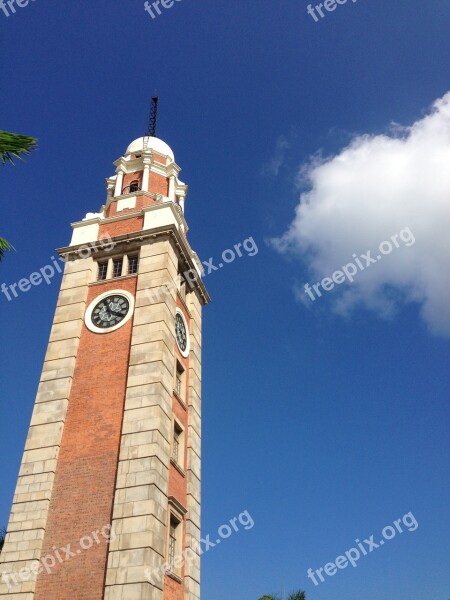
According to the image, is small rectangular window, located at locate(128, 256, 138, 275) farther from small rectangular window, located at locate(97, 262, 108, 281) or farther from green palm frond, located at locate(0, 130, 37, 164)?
green palm frond, located at locate(0, 130, 37, 164)

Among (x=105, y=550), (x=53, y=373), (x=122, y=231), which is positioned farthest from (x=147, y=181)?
(x=105, y=550)

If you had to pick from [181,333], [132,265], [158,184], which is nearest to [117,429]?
[181,333]

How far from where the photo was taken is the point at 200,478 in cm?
2430

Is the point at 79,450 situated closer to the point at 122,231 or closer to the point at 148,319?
the point at 148,319

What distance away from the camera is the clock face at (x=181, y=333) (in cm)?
2569

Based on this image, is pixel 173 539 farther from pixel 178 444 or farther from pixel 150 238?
pixel 150 238

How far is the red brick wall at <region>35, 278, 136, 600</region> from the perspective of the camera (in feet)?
60.5

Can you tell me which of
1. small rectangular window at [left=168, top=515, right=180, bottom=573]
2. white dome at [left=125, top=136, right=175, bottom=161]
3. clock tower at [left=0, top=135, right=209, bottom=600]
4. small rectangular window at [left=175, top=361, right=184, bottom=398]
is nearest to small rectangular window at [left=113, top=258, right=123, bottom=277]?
clock tower at [left=0, top=135, right=209, bottom=600]

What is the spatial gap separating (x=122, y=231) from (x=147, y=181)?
4.12 metres

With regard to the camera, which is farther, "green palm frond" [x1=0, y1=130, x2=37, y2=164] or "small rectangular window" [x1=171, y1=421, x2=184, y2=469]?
"small rectangular window" [x1=171, y1=421, x2=184, y2=469]

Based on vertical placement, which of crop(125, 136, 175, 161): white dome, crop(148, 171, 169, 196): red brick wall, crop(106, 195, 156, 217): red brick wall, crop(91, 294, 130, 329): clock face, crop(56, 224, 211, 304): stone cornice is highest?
crop(125, 136, 175, 161): white dome

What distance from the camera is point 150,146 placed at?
3341cm

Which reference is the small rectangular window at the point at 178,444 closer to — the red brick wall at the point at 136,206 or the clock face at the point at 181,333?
the clock face at the point at 181,333

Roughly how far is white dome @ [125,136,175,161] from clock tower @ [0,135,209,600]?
15.1 feet
